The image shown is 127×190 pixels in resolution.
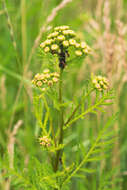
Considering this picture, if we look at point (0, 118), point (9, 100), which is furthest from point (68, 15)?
point (0, 118)

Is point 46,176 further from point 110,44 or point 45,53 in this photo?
point 110,44

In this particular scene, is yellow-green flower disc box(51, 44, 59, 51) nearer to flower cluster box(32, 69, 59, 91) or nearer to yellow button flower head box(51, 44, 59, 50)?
yellow button flower head box(51, 44, 59, 50)

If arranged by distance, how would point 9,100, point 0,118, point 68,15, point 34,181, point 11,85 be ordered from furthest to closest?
1. point 68,15
2. point 11,85
3. point 9,100
4. point 0,118
5. point 34,181

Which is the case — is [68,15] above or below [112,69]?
above

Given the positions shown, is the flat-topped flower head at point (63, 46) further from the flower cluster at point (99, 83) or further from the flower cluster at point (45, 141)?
the flower cluster at point (45, 141)

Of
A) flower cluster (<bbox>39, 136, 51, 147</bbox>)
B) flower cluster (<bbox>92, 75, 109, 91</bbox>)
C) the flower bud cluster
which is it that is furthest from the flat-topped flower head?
flower cluster (<bbox>39, 136, 51, 147</bbox>)

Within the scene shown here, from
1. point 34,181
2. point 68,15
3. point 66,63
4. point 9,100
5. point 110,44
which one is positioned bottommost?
point 34,181

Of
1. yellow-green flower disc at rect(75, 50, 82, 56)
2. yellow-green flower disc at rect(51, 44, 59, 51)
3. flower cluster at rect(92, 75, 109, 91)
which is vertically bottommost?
flower cluster at rect(92, 75, 109, 91)

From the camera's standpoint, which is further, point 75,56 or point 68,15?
point 68,15

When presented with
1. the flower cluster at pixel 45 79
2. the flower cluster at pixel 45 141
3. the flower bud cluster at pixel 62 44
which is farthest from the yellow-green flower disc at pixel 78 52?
the flower cluster at pixel 45 141
